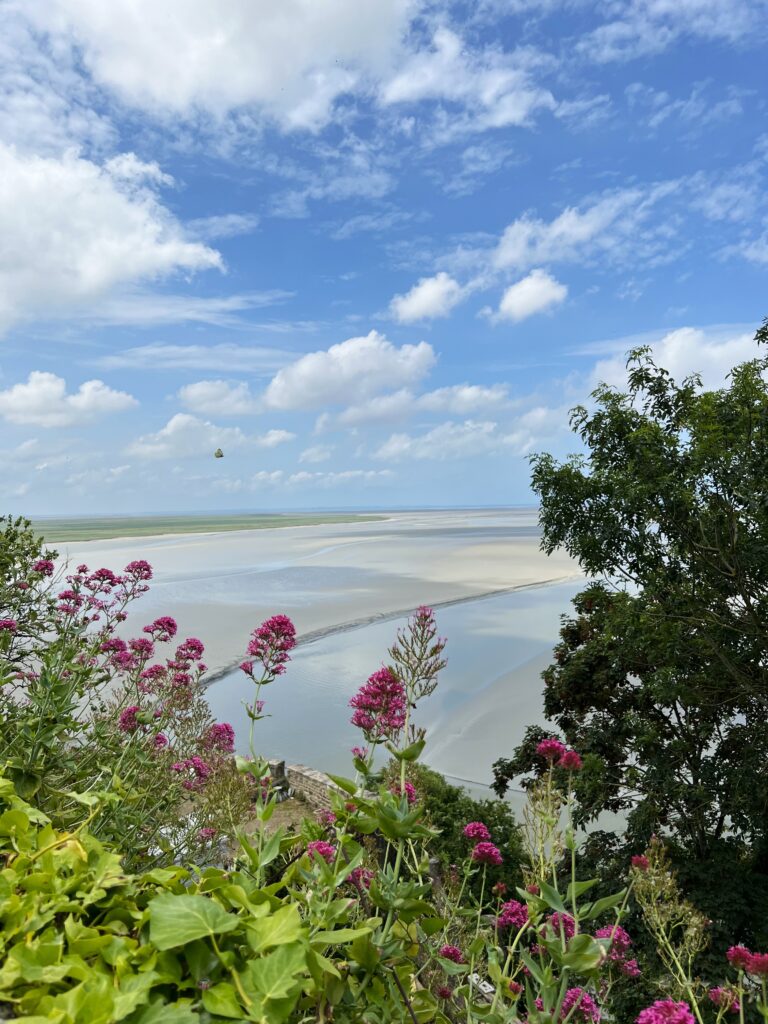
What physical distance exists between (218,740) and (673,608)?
6.13m

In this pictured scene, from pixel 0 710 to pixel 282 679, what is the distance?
818 inches

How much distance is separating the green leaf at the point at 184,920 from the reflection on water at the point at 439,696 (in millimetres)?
11578

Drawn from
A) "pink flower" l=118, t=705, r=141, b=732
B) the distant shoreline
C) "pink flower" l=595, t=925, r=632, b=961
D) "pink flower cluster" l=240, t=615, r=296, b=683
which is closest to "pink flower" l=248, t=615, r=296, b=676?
"pink flower cluster" l=240, t=615, r=296, b=683

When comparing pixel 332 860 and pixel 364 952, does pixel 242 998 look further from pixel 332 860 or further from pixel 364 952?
pixel 332 860

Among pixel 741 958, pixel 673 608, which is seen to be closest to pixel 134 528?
pixel 673 608

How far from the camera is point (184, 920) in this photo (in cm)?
95

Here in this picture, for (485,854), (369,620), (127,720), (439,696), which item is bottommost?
(439,696)

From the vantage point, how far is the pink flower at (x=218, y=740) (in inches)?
158

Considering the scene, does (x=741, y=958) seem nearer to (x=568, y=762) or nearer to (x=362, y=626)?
(x=568, y=762)

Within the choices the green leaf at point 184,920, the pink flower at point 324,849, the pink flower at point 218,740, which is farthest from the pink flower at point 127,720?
the green leaf at point 184,920

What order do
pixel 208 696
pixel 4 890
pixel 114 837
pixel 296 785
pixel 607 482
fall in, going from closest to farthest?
pixel 4 890, pixel 114 837, pixel 607 482, pixel 296 785, pixel 208 696

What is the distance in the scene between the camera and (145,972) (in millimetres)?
927

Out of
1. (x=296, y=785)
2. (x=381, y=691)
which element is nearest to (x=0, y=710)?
(x=381, y=691)

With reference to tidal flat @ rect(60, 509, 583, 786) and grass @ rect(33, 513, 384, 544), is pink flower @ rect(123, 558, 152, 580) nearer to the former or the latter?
tidal flat @ rect(60, 509, 583, 786)
